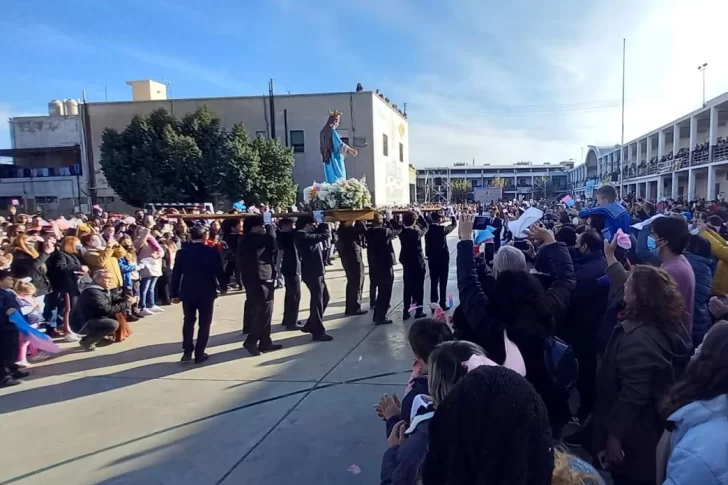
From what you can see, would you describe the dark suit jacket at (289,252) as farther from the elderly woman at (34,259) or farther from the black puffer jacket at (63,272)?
the elderly woman at (34,259)

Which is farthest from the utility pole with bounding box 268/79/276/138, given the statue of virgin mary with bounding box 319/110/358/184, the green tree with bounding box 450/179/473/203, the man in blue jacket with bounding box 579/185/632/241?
the green tree with bounding box 450/179/473/203

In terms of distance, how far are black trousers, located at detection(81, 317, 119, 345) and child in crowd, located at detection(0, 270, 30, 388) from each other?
1133mm

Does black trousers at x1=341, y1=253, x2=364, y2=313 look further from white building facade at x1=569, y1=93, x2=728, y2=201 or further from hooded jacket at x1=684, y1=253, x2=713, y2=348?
white building facade at x1=569, y1=93, x2=728, y2=201

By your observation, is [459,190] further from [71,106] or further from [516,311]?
[516,311]

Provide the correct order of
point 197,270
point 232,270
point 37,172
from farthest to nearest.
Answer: point 37,172 → point 232,270 → point 197,270

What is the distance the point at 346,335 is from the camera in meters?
7.33

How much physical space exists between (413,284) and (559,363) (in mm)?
4933

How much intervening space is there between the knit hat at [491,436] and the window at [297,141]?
3071 centimetres

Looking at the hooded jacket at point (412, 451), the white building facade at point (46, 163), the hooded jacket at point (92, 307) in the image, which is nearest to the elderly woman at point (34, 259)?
the hooded jacket at point (92, 307)

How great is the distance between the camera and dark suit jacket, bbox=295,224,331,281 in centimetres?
723

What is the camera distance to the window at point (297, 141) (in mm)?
31047

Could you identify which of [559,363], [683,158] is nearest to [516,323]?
[559,363]

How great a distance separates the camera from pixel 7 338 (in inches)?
224

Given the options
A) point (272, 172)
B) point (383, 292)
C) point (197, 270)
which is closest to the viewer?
point (197, 270)
